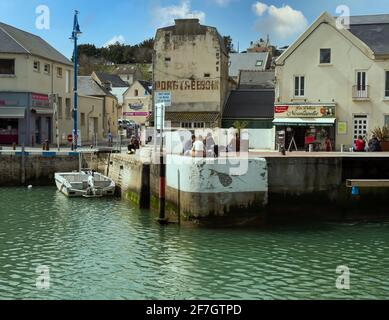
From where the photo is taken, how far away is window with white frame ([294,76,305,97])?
121 feet

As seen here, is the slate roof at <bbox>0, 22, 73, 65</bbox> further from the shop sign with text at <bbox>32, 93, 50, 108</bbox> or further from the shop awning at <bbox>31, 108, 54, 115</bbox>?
the shop awning at <bbox>31, 108, 54, 115</bbox>

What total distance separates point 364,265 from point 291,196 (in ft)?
20.9

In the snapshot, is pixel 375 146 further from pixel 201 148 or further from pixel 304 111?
pixel 304 111

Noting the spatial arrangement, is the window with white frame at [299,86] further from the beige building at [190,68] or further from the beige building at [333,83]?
the beige building at [190,68]

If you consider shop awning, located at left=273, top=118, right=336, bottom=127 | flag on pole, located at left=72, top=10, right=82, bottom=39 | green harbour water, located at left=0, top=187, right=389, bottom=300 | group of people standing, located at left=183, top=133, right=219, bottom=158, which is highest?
flag on pole, located at left=72, top=10, right=82, bottom=39

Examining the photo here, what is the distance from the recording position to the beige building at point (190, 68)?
43.6m

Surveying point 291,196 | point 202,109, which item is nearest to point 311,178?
point 291,196

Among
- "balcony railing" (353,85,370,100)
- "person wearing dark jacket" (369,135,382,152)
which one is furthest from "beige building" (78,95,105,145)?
"person wearing dark jacket" (369,135,382,152)

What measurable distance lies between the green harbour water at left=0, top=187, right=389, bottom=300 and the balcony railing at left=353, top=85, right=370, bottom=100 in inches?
640

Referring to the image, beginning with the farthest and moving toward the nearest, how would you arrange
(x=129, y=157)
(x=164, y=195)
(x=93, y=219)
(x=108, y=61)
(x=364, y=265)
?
(x=108, y=61)
(x=129, y=157)
(x=93, y=219)
(x=164, y=195)
(x=364, y=265)

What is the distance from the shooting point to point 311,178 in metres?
21.4

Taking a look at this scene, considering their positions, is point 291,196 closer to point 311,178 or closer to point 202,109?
point 311,178

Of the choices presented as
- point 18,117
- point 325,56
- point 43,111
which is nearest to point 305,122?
point 325,56

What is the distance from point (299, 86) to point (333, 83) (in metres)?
2.13
